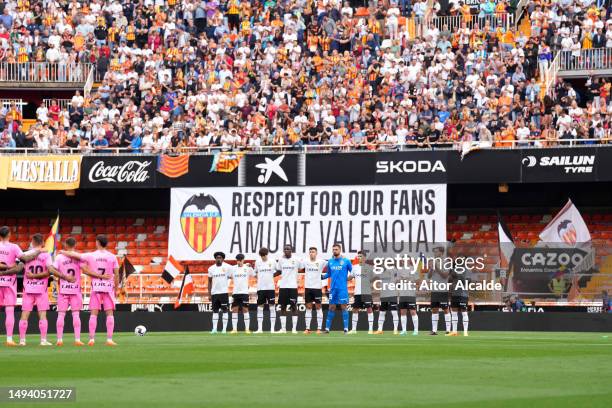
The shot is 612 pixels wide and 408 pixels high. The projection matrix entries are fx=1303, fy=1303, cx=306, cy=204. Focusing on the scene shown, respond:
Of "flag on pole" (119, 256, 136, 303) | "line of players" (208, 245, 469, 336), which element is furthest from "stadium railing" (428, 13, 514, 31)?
"flag on pole" (119, 256, 136, 303)

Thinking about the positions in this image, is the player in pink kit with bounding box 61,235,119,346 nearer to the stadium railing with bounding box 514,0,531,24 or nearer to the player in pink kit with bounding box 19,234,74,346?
the player in pink kit with bounding box 19,234,74,346

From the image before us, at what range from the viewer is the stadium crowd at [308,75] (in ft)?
129

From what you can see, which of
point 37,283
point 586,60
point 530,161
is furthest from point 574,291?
point 37,283

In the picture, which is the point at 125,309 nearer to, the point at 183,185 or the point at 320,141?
the point at 183,185

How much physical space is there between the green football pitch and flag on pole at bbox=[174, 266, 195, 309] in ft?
44.8

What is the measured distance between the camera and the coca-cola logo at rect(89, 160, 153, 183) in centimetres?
4088

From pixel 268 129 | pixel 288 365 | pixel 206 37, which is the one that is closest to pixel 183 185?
pixel 268 129

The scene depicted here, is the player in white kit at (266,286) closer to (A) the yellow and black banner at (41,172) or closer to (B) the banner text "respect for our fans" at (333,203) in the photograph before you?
(B) the banner text "respect for our fans" at (333,203)

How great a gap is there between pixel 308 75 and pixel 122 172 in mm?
6905

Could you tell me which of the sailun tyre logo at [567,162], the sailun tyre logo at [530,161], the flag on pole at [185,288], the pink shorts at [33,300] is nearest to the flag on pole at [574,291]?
the sailun tyre logo at [567,162]

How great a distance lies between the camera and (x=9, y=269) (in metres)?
22.6

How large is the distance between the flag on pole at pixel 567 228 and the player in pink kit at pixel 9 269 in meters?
18.0

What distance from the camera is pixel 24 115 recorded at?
50469 millimetres

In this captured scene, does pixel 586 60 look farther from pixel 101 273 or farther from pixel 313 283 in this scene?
pixel 101 273
